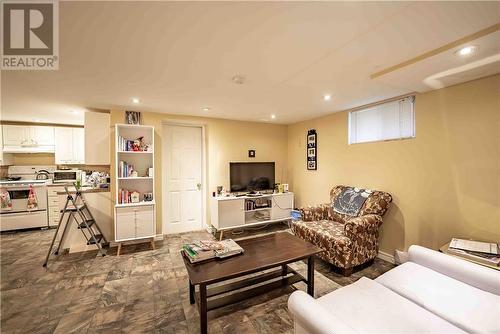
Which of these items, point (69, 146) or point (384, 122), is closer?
point (384, 122)

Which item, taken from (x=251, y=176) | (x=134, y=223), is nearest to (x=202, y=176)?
(x=251, y=176)

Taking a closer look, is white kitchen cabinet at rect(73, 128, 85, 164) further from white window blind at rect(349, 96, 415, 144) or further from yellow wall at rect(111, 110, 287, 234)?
white window blind at rect(349, 96, 415, 144)

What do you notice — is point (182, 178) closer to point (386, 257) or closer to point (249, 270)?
point (249, 270)

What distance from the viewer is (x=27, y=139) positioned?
15.4 feet

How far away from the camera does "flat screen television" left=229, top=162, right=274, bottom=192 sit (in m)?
4.20

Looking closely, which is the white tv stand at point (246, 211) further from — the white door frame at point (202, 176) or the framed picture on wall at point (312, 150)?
the framed picture on wall at point (312, 150)

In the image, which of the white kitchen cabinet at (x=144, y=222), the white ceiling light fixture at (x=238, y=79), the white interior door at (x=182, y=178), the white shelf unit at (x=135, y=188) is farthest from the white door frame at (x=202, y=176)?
the white ceiling light fixture at (x=238, y=79)

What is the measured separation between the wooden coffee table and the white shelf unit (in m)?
1.71

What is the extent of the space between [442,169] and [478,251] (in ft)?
3.08

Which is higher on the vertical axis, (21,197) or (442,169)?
(442,169)

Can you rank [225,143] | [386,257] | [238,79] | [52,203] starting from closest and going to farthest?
1. [238,79]
2. [386,257]
3. [225,143]
4. [52,203]

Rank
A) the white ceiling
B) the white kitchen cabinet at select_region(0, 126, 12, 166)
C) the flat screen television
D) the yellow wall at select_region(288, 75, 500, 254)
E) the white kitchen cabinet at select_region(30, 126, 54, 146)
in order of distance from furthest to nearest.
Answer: the white kitchen cabinet at select_region(30, 126, 54, 146)
the white kitchen cabinet at select_region(0, 126, 12, 166)
the flat screen television
the yellow wall at select_region(288, 75, 500, 254)
the white ceiling

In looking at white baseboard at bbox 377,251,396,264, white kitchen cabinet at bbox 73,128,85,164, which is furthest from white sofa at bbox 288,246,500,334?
white kitchen cabinet at bbox 73,128,85,164

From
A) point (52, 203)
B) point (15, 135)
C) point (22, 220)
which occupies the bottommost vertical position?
point (22, 220)
